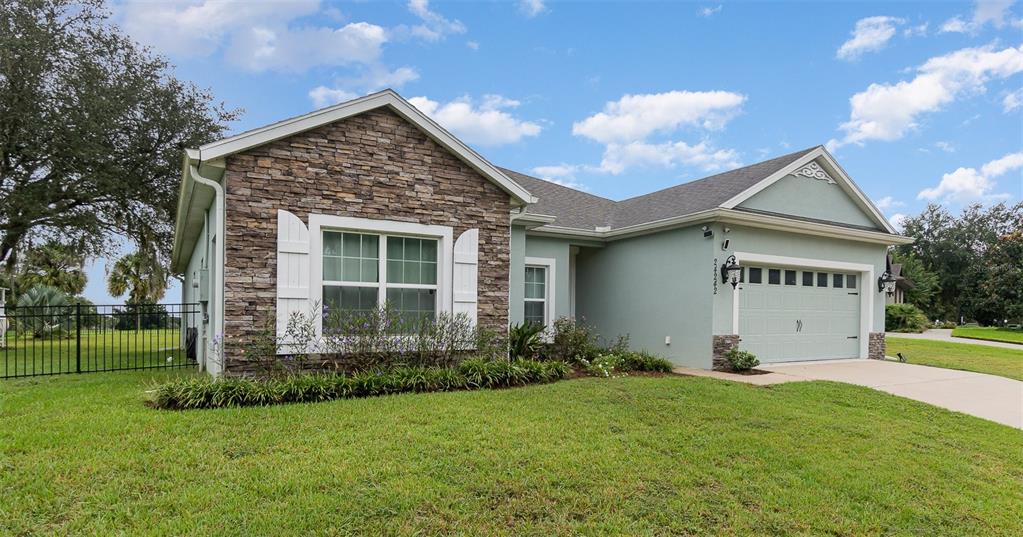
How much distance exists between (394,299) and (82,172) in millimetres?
12646

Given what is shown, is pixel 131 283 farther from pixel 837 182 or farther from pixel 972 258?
pixel 972 258

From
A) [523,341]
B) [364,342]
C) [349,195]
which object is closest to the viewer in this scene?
[364,342]

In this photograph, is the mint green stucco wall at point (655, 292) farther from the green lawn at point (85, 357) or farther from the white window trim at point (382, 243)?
the green lawn at point (85, 357)

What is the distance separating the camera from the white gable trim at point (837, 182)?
10664mm

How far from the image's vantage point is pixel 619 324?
12492mm

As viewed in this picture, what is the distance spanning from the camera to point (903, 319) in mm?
26703

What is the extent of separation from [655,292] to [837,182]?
5.39 meters

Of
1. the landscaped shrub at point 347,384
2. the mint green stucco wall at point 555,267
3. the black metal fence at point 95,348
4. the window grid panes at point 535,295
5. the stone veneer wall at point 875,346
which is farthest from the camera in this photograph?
the stone veneer wall at point 875,346

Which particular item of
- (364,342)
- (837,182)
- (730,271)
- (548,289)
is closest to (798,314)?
(730,271)

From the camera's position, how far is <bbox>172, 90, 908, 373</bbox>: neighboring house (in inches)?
282

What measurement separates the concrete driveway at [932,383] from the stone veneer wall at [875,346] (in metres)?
0.40

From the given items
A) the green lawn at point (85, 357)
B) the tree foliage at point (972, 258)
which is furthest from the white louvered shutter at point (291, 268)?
the tree foliage at point (972, 258)

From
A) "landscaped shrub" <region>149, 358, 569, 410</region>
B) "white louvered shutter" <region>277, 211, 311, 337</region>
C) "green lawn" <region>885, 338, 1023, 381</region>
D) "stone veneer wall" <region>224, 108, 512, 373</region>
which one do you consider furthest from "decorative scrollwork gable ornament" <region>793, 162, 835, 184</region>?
"white louvered shutter" <region>277, 211, 311, 337</region>

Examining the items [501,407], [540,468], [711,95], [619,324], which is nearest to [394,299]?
[501,407]
